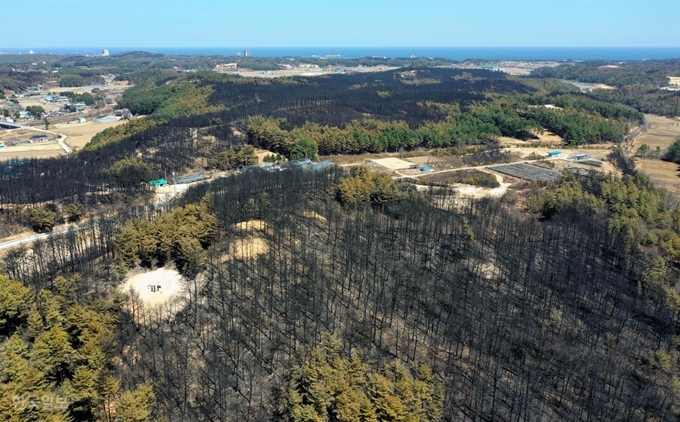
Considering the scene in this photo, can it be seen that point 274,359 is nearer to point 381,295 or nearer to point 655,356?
point 381,295

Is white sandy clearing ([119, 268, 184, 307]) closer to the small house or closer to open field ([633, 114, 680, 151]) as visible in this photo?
the small house

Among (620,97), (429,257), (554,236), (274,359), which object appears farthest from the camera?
(620,97)

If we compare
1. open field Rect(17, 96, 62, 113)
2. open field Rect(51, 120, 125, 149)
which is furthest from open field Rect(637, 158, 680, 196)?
open field Rect(17, 96, 62, 113)

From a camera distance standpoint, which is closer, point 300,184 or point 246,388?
point 246,388

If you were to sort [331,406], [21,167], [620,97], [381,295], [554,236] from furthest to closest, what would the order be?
1. [620,97]
2. [21,167]
3. [554,236]
4. [381,295]
5. [331,406]

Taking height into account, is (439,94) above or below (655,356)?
above

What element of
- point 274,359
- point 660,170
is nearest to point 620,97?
point 660,170

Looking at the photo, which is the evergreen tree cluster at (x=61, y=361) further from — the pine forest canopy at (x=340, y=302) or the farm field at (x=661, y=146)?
the farm field at (x=661, y=146)
